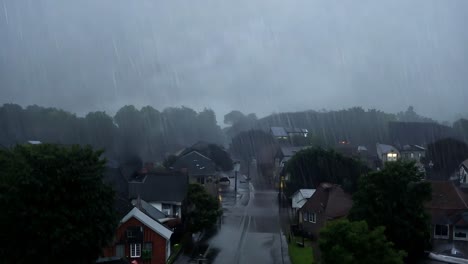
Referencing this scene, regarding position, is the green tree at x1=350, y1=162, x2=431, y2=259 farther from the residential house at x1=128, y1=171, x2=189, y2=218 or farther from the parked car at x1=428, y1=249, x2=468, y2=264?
the residential house at x1=128, y1=171, x2=189, y2=218

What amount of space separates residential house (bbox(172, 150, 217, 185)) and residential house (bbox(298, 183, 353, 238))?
69.9 ft

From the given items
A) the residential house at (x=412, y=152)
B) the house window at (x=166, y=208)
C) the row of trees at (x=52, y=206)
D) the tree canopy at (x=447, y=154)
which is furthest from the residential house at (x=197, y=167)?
the row of trees at (x=52, y=206)

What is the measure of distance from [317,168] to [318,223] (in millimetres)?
13913

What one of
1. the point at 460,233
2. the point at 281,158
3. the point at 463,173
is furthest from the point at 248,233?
the point at 281,158

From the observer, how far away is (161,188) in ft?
106

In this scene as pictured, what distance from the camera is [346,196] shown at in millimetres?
31266

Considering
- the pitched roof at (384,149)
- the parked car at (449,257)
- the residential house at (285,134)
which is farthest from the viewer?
the residential house at (285,134)

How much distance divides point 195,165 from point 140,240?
3165 centimetres

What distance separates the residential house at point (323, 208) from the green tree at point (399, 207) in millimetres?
7813

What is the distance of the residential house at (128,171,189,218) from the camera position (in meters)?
31.4

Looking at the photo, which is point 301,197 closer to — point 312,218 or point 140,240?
point 312,218

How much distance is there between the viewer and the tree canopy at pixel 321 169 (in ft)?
143

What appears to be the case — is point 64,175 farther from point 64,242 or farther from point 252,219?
point 252,219

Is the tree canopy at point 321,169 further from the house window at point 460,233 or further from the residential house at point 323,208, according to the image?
the house window at point 460,233
